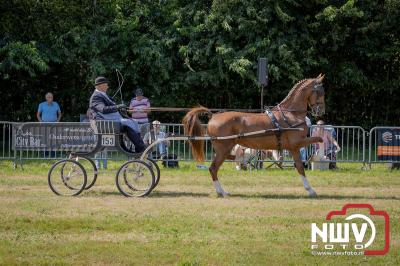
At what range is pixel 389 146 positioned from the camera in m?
19.7

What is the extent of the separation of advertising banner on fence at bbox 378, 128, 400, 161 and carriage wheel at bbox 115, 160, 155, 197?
8.05m

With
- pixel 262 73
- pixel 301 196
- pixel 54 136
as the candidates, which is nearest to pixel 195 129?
pixel 301 196

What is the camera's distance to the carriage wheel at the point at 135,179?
13750mm

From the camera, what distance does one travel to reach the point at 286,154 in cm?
2034

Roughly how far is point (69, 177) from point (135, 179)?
1.20 m

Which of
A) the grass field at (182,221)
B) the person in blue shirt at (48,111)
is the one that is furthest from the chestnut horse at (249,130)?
the person in blue shirt at (48,111)

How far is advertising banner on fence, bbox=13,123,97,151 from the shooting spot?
1880 cm

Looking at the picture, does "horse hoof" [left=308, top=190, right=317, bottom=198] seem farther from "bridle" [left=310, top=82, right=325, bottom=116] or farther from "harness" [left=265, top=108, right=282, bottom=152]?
"bridle" [left=310, top=82, right=325, bottom=116]

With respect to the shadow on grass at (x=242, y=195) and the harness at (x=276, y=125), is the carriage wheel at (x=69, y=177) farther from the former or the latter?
the harness at (x=276, y=125)

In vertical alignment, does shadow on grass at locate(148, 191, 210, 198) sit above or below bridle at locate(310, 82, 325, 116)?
below

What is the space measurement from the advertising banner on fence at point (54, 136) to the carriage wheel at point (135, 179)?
4902mm

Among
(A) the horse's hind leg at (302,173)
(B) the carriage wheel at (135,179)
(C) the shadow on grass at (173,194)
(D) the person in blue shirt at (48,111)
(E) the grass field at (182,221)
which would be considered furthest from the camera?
(D) the person in blue shirt at (48,111)

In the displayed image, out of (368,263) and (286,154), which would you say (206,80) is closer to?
(286,154)

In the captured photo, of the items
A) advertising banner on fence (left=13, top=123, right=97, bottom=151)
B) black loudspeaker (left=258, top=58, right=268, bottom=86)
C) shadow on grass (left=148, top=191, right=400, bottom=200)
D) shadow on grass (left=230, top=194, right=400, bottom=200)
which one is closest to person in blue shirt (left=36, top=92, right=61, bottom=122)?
advertising banner on fence (left=13, top=123, right=97, bottom=151)
